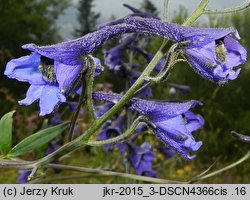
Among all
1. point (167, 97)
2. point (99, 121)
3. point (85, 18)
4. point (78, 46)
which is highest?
point (85, 18)

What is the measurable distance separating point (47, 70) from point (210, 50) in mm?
234

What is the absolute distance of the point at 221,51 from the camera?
73cm

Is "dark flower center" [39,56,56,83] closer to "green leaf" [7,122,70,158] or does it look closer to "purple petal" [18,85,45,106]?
"purple petal" [18,85,45,106]

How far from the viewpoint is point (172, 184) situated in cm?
106

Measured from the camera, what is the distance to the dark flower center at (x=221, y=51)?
2.39 ft

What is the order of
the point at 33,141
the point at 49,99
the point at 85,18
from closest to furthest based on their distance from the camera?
the point at 49,99
the point at 33,141
the point at 85,18

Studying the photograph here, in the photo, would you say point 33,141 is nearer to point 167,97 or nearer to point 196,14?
point 196,14

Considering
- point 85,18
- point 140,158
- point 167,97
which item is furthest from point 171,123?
point 85,18

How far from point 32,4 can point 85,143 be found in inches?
669

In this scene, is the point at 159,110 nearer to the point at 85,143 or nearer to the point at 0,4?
the point at 85,143

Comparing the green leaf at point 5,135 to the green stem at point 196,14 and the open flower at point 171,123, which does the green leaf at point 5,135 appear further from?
the green stem at point 196,14

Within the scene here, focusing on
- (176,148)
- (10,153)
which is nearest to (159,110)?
(176,148)

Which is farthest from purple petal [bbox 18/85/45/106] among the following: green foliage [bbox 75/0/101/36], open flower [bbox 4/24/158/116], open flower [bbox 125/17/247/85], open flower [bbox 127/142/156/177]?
green foliage [bbox 75/0/101/36]

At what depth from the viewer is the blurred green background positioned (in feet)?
12.6
